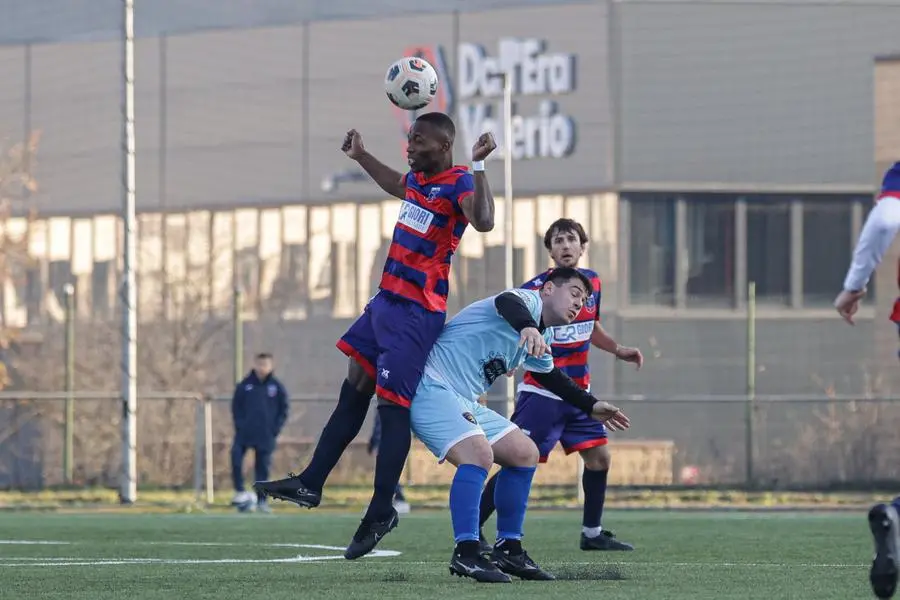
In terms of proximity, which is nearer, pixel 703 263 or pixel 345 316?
pixel 703 263

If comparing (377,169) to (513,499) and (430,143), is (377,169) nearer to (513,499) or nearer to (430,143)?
(430,143)

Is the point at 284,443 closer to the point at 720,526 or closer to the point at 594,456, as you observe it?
the point at 720,526

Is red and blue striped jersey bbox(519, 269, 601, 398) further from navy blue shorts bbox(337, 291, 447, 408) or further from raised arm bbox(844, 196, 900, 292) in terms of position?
raised arm bbox(844, 196, 900, 292)

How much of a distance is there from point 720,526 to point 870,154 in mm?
26653

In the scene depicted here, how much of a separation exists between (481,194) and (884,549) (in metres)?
2.76

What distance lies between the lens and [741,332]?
41781 mm

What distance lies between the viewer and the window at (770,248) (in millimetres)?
42031

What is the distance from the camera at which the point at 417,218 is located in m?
9.09

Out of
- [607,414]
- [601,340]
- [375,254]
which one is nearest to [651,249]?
[375,254]

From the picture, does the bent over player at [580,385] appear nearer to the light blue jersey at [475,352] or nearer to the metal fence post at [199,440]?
the light blue jersey at [475,352]

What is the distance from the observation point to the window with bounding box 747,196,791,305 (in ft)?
138

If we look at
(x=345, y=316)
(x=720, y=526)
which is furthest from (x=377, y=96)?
(x=720, y=526)

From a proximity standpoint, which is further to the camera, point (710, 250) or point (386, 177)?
point (710, 250)

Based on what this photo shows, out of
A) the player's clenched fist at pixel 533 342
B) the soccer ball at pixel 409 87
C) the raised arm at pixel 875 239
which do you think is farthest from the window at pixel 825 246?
the raised arm at pixel 875 239
